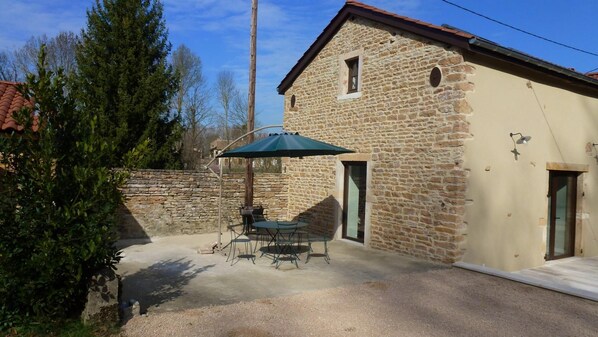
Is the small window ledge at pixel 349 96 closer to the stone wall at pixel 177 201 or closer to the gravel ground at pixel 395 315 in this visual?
the stone wall at pixel 177 201

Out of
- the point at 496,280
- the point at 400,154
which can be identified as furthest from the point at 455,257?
the point at 400,154

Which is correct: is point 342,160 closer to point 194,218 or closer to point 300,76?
point 300,76

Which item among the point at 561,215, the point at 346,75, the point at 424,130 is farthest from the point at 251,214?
the point at 561,215

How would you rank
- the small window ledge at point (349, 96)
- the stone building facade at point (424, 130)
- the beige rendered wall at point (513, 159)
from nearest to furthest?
the stone building facade at point (424, 130) < the beige rendered wall at point (513, 159) < the small window ledge at point (349, 96)

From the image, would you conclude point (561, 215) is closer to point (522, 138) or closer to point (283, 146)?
point (522, 138)

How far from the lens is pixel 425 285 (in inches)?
246

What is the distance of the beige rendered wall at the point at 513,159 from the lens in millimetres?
7688

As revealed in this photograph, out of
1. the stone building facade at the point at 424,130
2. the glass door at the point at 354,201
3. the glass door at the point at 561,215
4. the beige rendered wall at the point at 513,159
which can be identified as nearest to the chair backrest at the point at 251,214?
the stone building facade at the point at 424,130

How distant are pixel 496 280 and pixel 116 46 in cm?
1172

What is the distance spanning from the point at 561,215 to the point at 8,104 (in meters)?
12.4

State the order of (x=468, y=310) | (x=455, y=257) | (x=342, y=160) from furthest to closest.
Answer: (x=342, y=160) → (x=455, y=257) → (x=468, y=310)

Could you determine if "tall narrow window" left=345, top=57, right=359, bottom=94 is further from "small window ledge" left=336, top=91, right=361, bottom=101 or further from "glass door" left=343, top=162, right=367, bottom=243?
"glass door" left=343, top=162, right=367, bottom=243

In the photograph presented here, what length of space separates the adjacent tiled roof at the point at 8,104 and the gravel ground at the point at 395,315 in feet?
15.6

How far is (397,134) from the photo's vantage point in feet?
28.7
